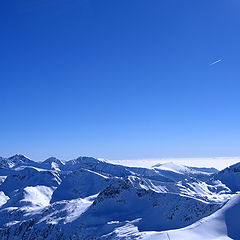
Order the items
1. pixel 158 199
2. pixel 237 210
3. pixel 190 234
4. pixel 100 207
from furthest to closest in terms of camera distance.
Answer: pixel 100 207 → pixel 158 199 → pixel 237 210 → pixel 190 234

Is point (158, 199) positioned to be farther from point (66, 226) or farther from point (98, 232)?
point (66, 226)

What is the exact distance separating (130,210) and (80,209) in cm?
3507

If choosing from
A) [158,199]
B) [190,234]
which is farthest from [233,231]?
[158,199]

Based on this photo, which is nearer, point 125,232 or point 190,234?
point 190,234

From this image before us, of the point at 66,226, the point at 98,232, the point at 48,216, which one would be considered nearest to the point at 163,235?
the point at 98,232

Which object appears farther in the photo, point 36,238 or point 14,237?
point 14,237

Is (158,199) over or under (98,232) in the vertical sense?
over

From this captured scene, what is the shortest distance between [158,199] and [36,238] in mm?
68448

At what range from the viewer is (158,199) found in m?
137

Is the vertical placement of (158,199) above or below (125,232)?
above

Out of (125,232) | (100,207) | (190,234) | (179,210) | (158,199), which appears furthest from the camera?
(100,207)

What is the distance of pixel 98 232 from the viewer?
122562 millimetres

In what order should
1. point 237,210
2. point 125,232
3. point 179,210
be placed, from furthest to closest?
point 179,210, point 125,232, point 237,210

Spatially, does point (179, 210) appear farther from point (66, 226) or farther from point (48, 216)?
point (48, 216)
